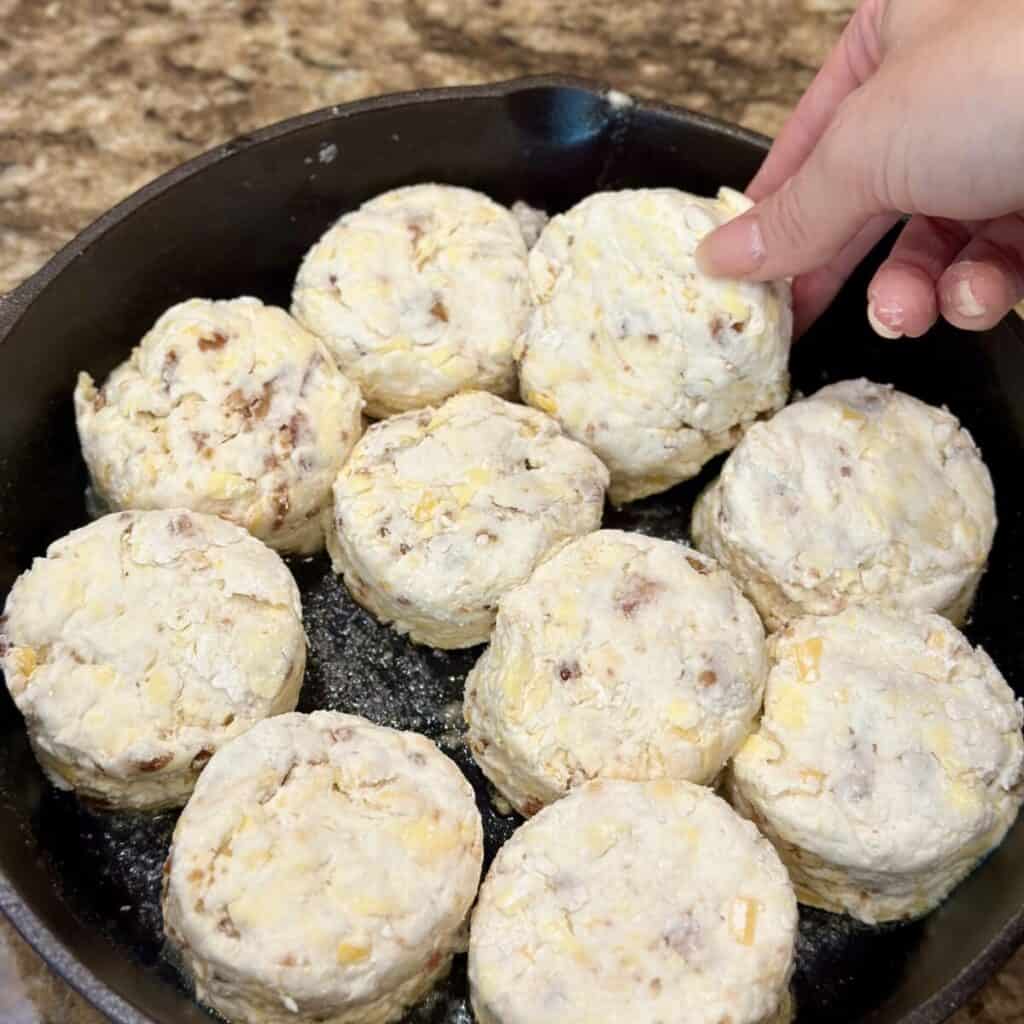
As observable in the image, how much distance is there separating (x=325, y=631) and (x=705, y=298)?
2.46ft

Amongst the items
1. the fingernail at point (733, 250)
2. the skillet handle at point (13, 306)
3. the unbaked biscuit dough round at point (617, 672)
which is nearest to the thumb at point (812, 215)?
the fingernail at point (733, 250)

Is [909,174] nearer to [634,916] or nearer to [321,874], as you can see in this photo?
[634,916]

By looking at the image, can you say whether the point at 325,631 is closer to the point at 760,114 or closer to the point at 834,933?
the point at 834,933

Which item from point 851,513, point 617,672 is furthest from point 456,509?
point 851,513

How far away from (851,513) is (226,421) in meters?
0.90

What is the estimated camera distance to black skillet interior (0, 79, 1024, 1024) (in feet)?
4.53

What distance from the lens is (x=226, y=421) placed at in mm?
1652

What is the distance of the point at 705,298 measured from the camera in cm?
163

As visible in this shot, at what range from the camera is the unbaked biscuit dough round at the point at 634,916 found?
1.25 meters

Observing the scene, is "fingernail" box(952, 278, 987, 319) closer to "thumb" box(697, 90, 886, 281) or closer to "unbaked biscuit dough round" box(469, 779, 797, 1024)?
"thumb" box(697, 90, 886, 281)

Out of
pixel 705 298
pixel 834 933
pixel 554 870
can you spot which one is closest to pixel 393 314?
pixel 705 298

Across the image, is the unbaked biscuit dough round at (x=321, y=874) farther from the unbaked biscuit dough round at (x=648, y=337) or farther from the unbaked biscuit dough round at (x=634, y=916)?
the unbaked biscuit dough round at (x=648, y=337)

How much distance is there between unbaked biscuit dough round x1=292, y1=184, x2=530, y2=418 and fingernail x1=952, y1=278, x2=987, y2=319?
63 cm

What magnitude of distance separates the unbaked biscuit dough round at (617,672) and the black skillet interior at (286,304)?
0.72 ft
